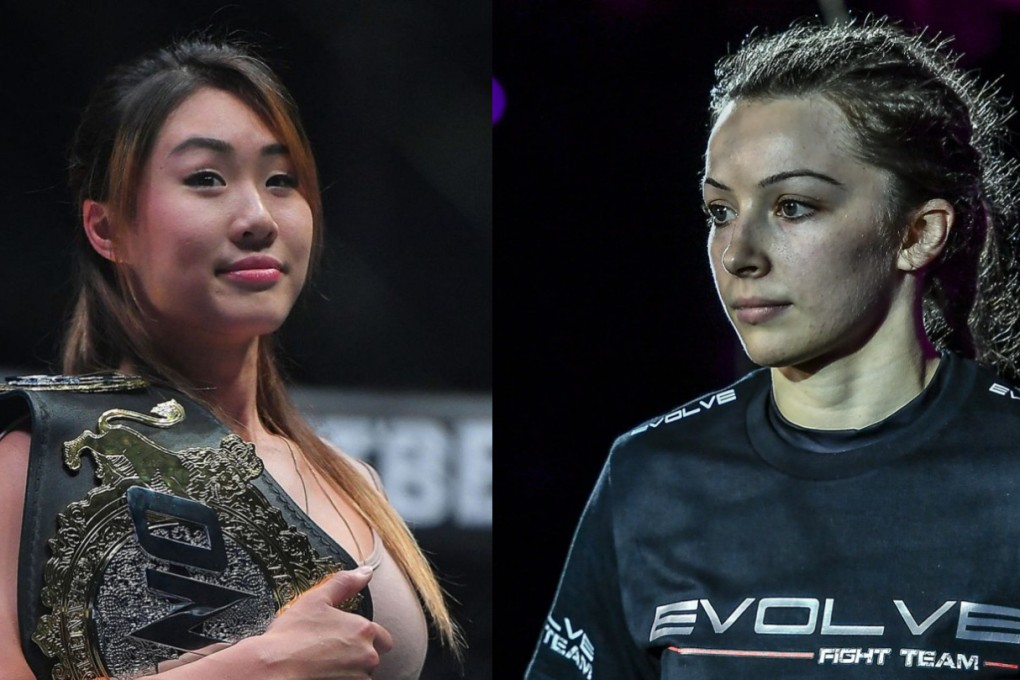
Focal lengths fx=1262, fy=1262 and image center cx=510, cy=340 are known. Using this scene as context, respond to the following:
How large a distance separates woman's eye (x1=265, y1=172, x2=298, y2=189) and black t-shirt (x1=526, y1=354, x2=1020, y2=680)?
0.91 metres

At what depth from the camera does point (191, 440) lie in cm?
244

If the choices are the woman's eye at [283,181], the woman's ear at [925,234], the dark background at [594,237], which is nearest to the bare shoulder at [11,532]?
the woman's eye at [283,181]

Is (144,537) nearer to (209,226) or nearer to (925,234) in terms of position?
(209,226)

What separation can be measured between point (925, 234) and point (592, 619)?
0.95 m

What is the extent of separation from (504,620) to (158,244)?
1.02 m

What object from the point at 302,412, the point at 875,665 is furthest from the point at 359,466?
the point at 875,665

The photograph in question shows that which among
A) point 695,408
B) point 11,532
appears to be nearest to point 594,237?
point 695,408

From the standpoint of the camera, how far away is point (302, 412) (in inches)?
100.0

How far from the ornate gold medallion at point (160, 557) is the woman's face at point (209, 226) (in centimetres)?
20

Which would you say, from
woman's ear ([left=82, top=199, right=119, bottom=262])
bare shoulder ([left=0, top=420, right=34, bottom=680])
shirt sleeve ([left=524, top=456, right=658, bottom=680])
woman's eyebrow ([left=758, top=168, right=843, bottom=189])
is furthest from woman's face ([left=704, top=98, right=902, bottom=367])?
bare shoulder ([left=0, top=420, right=34, bottom=680])

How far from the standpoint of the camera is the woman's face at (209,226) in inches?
95.9

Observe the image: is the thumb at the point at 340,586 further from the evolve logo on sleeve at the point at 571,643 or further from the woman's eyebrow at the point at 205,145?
the woman's eyebrow at the point at 205,145

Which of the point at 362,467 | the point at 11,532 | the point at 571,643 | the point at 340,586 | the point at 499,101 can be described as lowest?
the point at 571,643

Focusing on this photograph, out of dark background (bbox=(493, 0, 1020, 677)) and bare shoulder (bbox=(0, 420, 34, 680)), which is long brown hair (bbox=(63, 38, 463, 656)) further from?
dark background (bbox=(493, 0, 1020, 677))
